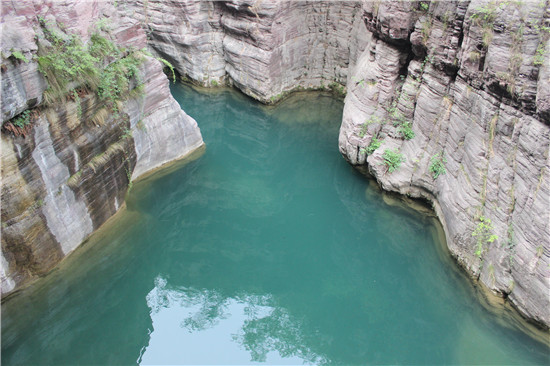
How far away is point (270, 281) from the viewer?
9.08m

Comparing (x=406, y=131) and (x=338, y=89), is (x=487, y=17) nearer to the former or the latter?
(x=406, y=131)

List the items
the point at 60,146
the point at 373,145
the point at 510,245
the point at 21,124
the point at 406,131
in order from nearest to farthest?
the point at 21,124 → the point at 510,245 → the point at 60,146 → the point at 406,131 → the point at 373,145

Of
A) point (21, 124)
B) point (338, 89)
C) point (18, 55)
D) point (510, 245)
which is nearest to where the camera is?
point (18, 55)

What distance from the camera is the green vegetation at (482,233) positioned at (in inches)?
325

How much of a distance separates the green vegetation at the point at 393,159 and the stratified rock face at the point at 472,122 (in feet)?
0.35

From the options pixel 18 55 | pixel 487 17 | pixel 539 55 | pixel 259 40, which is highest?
pixel 487 17

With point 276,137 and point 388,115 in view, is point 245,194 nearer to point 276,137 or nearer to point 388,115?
point 276,137

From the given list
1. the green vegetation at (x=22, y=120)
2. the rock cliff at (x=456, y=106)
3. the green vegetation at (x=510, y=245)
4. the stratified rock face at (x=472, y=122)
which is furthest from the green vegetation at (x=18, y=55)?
the green vegetation at (x=510, y=245)

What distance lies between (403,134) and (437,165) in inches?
46.1

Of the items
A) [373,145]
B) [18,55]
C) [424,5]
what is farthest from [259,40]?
[18,55]

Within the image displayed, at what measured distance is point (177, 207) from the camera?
10.7m

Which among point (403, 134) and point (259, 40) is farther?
point (259, 40)

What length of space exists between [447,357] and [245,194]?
5760 mm

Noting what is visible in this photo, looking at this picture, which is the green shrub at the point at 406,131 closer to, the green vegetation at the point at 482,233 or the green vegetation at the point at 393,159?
the green vegetation at the point at 393,159
